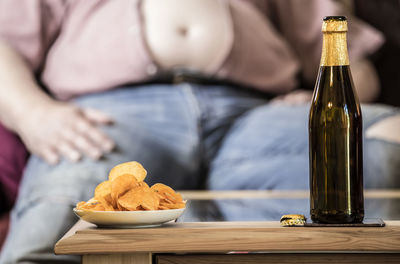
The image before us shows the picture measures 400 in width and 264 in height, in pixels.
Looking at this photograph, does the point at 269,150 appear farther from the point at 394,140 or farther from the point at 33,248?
the point at 33,248

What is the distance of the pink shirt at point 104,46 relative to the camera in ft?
5.45

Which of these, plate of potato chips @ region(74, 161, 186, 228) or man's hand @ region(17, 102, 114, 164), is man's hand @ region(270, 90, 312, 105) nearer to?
man's hand @ region(17, 102, 114, 164)

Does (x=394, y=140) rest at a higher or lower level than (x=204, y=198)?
higher

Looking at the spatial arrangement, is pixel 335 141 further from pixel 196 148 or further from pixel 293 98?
pixel 293 98

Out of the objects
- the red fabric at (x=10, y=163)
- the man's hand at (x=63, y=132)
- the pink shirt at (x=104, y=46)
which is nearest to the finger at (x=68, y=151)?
the man's hand at (x=63, y=132)

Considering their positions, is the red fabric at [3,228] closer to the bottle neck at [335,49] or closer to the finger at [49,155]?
the finger at [49,155]

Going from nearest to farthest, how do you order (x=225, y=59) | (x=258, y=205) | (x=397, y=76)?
1. (x=258, y=205)
2. (x=225, y=59)
3. (x=397, y=76)

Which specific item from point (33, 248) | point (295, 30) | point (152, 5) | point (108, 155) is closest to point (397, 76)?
point (295, 30)

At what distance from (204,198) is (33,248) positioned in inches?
13.0

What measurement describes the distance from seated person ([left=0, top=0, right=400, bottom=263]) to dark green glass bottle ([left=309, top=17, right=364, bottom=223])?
639 millimetres

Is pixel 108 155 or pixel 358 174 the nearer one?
pixel 358 174

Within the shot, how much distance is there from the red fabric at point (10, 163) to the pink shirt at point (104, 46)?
21cm

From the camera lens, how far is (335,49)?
2.42ft

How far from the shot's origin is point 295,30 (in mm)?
2012
